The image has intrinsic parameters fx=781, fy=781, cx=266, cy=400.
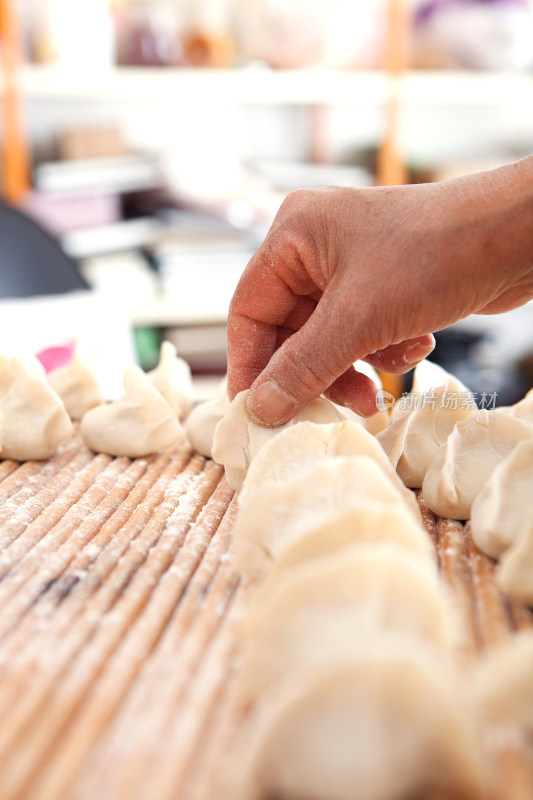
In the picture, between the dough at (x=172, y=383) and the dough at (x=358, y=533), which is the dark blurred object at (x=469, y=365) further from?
the dough at (x=358, y=533)

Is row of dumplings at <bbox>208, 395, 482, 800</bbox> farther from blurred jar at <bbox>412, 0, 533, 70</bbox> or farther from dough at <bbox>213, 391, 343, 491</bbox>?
blurred jar at <bbox>412, 0, 533, 70</bbox>

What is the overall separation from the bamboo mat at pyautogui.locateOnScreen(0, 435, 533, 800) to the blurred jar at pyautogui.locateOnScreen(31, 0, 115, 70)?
5.29 feet

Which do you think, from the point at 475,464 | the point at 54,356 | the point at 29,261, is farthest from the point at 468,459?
the point at 29,261

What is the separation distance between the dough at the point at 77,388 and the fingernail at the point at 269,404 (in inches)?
12.0

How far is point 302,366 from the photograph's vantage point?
0.74 m

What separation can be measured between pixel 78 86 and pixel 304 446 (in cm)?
175

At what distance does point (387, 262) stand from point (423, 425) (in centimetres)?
18

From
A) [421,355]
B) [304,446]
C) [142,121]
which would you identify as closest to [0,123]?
[142,121]

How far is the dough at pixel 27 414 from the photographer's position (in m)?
0.86

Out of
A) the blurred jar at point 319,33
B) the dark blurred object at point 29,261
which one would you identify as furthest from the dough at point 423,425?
the blurred jar at point 319,33

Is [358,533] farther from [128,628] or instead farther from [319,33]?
[319,33]

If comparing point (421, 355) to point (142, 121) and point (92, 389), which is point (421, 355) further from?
point (142, 121)

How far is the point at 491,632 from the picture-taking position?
1.76 feet

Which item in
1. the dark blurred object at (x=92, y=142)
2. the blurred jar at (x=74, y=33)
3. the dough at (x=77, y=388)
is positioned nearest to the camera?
the dough at (x=77, y=388)
